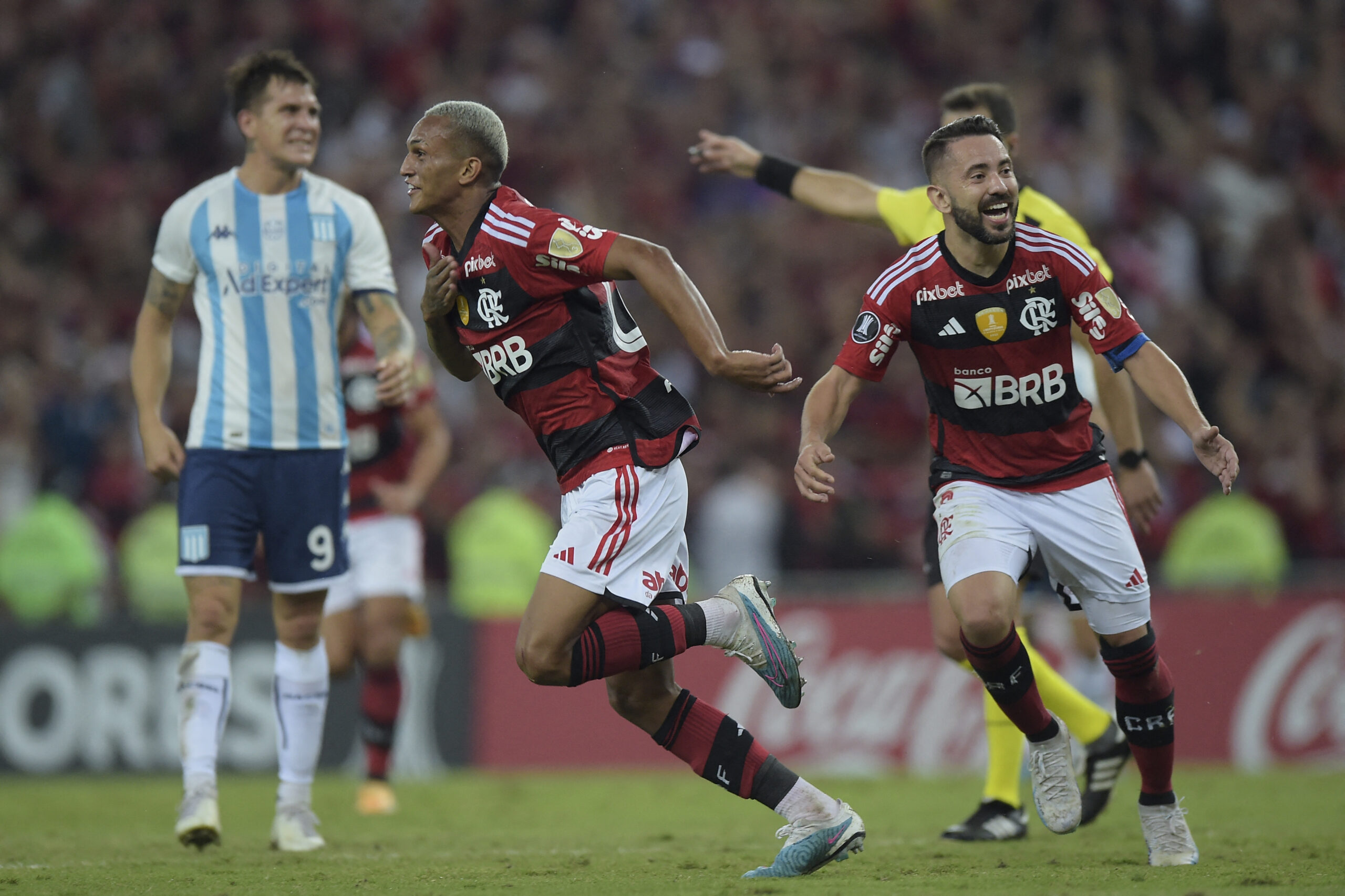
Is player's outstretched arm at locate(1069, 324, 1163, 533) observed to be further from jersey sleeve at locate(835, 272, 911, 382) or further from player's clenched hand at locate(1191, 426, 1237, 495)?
player's clenched hand at locate(1191, 426, 1237, 495)

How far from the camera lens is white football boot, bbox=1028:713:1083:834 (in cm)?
505

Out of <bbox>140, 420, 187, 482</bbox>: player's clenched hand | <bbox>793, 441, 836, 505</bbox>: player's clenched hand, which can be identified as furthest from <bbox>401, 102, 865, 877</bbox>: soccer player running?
<bbox>140, 420, 187, 482</bbox>: player's clenched hand

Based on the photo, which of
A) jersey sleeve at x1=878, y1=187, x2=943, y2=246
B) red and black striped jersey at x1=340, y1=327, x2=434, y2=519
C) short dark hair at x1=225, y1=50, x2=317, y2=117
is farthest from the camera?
red and black striped jersey at x1=340, y1=327, x2=434, y2=519

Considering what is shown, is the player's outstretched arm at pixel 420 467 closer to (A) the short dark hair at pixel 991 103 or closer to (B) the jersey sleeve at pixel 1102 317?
(A) the short dark hair at pixel 991 103

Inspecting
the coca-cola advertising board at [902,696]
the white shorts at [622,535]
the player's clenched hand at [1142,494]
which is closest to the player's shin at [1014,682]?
the white shorts at [622,535]

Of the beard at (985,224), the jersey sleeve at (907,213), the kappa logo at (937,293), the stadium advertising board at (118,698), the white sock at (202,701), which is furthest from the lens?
the stadium advertising board at (118,698)

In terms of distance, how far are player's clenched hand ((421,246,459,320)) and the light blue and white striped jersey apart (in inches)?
43.8

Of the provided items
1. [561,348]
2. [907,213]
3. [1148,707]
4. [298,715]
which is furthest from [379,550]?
[1148,707]

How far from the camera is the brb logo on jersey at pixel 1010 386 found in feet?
17.3

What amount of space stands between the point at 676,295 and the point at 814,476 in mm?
716

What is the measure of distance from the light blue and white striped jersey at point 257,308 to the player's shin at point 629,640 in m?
1.82

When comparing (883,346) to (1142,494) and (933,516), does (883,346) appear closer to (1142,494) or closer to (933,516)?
(933,516)

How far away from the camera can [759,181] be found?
7078 mm

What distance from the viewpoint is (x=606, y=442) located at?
16.6 feet
